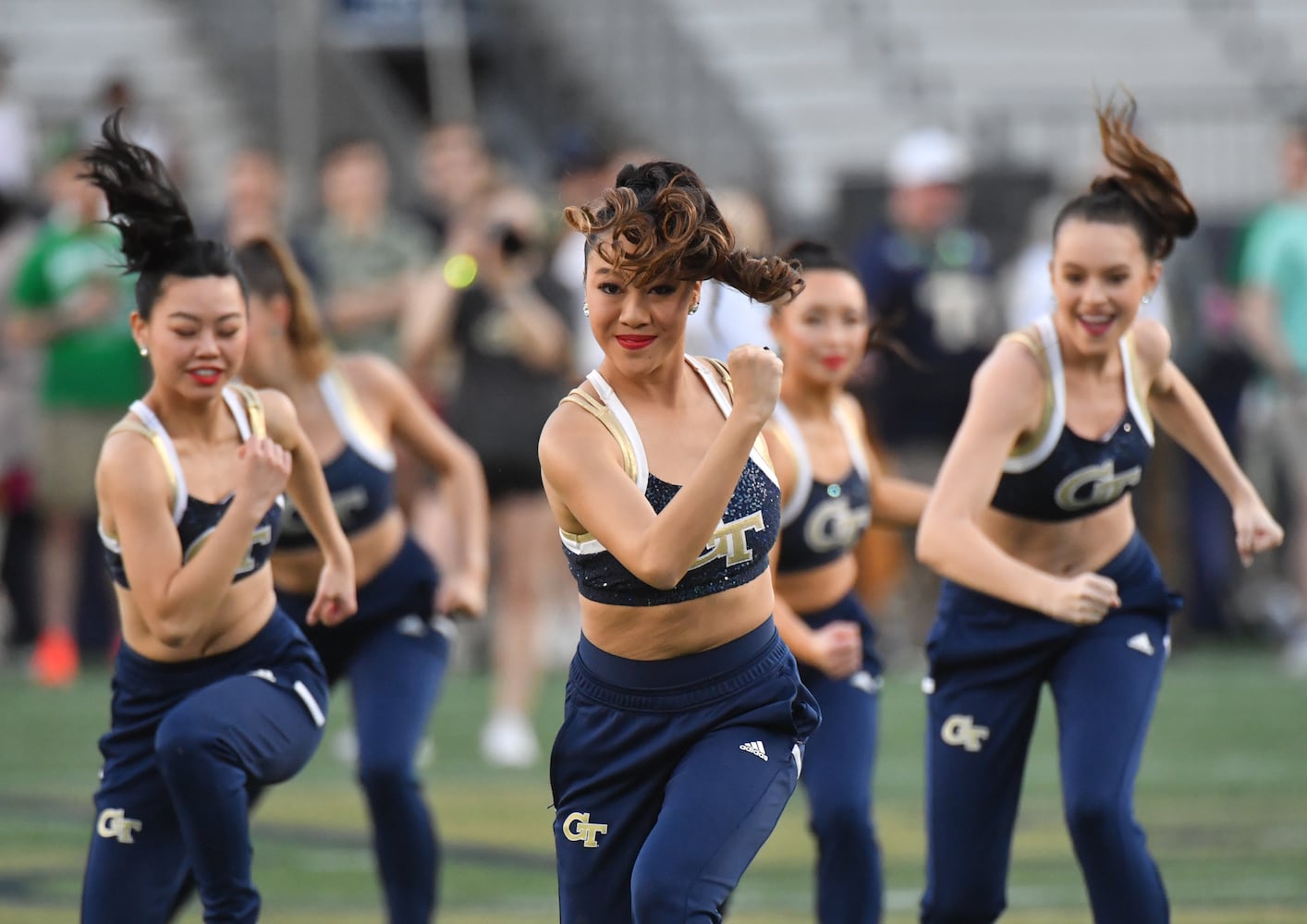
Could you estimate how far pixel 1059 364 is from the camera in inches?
217

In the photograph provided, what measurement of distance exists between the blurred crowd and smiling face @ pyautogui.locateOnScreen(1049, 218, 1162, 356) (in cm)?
371

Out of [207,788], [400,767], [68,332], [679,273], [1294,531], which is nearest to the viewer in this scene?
[679,273]

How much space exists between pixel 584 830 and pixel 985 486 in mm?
1374

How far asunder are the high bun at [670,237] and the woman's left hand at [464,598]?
178 centimetres

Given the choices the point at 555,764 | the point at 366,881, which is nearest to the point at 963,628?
the point at 555,764

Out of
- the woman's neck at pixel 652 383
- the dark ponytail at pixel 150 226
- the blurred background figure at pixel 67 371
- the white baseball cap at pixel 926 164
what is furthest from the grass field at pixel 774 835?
the white baseball cap at pixel 926 164

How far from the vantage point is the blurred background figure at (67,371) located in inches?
478

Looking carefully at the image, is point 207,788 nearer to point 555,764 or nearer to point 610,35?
point 555,764

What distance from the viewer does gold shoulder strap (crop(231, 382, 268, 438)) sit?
547cm

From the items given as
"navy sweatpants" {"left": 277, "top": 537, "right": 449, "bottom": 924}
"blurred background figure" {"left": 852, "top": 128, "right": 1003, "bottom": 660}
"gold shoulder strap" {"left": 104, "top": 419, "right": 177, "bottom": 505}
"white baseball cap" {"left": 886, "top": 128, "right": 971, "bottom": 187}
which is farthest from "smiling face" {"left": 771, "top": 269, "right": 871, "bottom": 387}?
"white baseball cap" {"left": 886, "top": 128, "right": 971, "bottom": 187}

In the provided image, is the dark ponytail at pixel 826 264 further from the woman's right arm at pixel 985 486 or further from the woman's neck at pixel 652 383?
the woman's neck at pixel 652 383

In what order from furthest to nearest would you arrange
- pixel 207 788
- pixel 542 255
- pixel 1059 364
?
pixel 542 255, pixel 1059 364, pixel 207 788

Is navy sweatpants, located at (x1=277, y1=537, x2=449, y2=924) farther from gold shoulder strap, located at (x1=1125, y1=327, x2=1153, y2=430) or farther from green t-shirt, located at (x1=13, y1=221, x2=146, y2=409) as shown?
green t-shirt, located at (x1=13, y1=221, x2=146, y2=409)

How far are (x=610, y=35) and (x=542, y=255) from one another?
8827 millimetres
